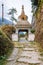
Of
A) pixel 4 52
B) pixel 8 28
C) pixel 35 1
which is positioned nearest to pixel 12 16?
pixel 8 28

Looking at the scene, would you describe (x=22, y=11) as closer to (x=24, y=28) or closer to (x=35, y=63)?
(x=24, y=28)

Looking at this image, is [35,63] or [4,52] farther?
[4,52]

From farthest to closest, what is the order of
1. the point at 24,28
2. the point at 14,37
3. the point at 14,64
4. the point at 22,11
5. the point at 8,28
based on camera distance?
the point at 22,11 → the point at 24,28 → the point at 14,37 → the point at 8,28 → the point at 14,64

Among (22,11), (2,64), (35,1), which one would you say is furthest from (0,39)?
(22,11)

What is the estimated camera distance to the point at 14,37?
26016mm

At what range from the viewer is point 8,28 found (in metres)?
21.6

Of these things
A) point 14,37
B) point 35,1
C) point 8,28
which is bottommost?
point 14,37

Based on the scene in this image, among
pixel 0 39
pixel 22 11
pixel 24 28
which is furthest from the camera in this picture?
pixel 22 11

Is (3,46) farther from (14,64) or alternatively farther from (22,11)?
(22,11)

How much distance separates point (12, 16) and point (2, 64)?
40855 millimetres

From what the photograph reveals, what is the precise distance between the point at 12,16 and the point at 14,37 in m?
21.1

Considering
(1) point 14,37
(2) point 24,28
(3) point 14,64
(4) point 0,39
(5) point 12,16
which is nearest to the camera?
(3) point 14,64

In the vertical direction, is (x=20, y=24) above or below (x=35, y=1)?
below

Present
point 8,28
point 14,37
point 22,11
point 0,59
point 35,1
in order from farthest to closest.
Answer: point 22,11 → point 14,37 → point 8,28 → point 35,1 → point 0,59
